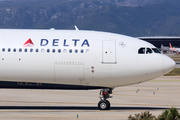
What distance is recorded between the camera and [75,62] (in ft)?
79.6

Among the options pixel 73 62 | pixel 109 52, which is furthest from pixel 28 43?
pixel 109 52

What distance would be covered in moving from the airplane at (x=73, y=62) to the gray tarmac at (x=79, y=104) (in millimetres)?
1972

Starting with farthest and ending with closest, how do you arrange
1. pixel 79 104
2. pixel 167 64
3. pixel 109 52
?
pixel 79 104, pixel 109 52, pixel 167 64

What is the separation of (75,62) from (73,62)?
13 cm

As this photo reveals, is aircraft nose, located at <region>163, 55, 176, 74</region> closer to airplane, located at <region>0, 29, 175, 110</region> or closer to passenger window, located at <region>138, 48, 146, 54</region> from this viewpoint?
airplane, located at <region>0, 29, 175, 110</region>

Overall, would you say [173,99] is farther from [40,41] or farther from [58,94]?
[40,41]

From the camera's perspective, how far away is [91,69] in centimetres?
2434

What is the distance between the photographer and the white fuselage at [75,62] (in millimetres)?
24250

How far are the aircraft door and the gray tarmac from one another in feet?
11.6

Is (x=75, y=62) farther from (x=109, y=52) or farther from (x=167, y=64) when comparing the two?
(x=167, y=64)

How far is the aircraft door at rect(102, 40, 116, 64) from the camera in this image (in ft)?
80.0

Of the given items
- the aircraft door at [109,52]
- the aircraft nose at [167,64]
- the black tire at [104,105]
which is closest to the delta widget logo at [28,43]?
the aircraft door at [109,52]

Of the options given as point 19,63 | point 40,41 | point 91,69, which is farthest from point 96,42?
point 19,63

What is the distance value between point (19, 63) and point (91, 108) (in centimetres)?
630
